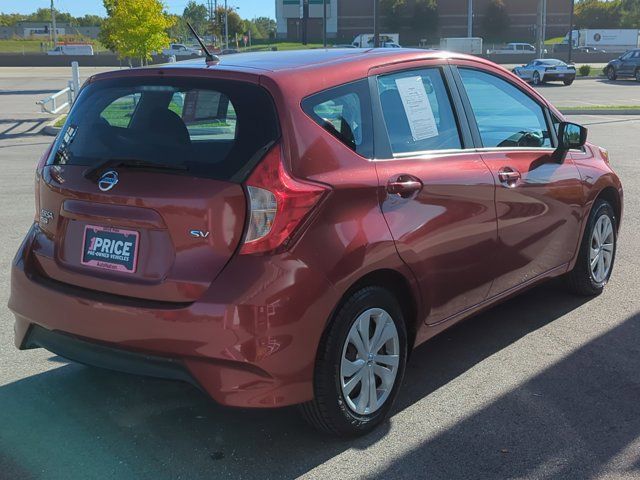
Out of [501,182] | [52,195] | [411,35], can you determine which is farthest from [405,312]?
[411,35]

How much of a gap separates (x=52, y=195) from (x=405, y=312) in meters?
1.88

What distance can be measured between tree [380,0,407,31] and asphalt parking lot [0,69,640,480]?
308ft

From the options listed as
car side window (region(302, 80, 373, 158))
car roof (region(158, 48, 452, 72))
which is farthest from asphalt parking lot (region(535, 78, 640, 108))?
car side window (region(302, 80, 373, 158))

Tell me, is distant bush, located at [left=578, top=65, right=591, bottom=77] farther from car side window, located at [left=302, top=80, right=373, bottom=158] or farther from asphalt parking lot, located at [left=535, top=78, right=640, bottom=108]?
car side window, located at [left=302, top=80, right=373, bottom=158]

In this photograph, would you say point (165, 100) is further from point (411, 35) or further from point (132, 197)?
point (411, 35)

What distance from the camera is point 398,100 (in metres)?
3.77

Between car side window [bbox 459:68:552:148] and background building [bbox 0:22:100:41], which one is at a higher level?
background building [bbox 0:22:100:41]

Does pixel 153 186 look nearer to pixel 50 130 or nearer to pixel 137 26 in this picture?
pixel 50 130

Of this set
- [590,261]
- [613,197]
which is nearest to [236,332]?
[590,261]

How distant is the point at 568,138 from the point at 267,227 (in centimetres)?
282

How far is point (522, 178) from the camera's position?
446cm

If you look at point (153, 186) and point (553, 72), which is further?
point (553, 72)

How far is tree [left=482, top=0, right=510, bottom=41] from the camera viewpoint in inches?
3750

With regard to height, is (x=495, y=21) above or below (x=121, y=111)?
above
